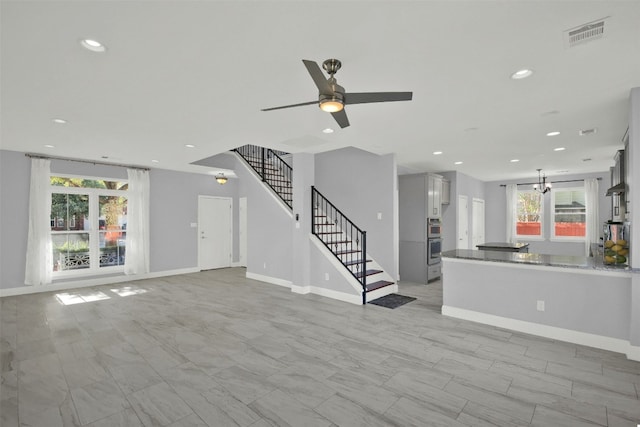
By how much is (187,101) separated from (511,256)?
478cm

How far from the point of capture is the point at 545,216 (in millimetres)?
9617

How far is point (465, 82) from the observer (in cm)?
294

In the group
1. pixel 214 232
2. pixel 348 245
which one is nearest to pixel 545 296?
pixel 348 245

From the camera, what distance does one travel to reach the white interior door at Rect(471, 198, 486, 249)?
9.48m

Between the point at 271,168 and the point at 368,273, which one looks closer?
the point at 368,273

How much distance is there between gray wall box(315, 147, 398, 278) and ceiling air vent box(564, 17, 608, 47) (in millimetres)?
4026

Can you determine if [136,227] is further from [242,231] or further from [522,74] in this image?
[522,74]

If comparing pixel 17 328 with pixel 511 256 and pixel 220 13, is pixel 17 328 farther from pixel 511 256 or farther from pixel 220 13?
pixel 511 256

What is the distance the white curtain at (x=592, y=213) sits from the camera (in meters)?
8.64

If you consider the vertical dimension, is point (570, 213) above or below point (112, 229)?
above

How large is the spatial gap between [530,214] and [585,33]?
9.34 meters

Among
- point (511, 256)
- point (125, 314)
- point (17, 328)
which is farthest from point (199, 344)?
point (511, 256)

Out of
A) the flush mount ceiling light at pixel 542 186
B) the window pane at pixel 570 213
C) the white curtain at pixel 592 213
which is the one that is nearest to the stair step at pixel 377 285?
the flush mount ceiling light at pixel 542 186

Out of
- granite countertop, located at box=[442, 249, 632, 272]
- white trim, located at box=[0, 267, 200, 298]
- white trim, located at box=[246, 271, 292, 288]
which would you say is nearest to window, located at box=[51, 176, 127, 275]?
white trim, located at box=[0, 267, 200, 298]
